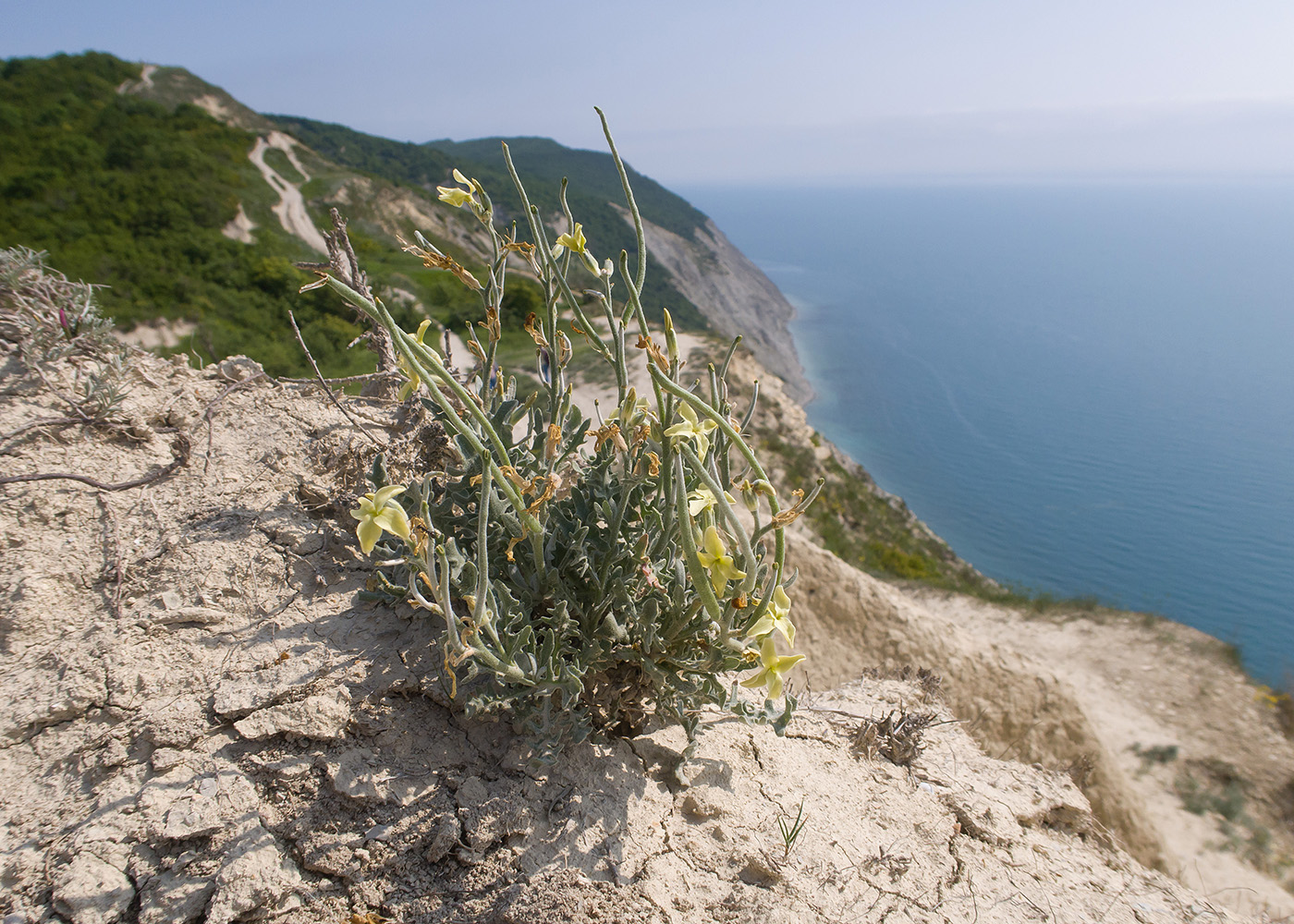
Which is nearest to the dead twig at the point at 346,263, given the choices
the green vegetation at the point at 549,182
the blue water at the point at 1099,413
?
the blue water at the point at 1099,413

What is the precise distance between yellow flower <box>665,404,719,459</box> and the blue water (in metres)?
14.0

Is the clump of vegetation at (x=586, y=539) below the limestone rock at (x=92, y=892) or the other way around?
the other way around

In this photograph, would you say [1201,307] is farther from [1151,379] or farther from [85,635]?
[85,635]

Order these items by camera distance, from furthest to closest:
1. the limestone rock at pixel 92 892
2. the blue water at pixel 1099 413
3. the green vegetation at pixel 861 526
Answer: the blue water at pixel 1099 413
the green vegetation at pixel 861 526
the limestone rock at pixel 92 892

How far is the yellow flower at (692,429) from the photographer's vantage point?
1.18 m

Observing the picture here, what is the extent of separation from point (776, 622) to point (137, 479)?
8.21ft

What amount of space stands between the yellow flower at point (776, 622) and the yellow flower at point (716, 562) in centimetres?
10

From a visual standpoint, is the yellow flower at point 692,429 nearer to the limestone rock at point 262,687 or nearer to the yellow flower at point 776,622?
the yellow flower at point 776,622

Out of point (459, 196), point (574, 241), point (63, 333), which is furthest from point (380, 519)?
point (63, 333)

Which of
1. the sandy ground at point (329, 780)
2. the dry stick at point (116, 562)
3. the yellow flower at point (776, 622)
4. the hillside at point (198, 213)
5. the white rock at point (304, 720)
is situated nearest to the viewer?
the yellow flower at point (776, 622)

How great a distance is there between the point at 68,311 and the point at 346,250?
157 centimetres

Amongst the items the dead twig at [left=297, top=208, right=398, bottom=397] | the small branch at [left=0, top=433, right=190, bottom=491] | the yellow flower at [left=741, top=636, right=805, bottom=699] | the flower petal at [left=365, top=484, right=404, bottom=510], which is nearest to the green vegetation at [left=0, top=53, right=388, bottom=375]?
the dead twig at [left=297, top=208, right=398, bottom=397]

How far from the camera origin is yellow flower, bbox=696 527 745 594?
1.22 metres

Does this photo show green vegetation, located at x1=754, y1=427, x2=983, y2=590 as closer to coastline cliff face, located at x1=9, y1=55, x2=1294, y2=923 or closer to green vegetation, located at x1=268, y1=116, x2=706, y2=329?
coastline cliff face, located at x1=9, y1=55, x2=1294, y2=923
